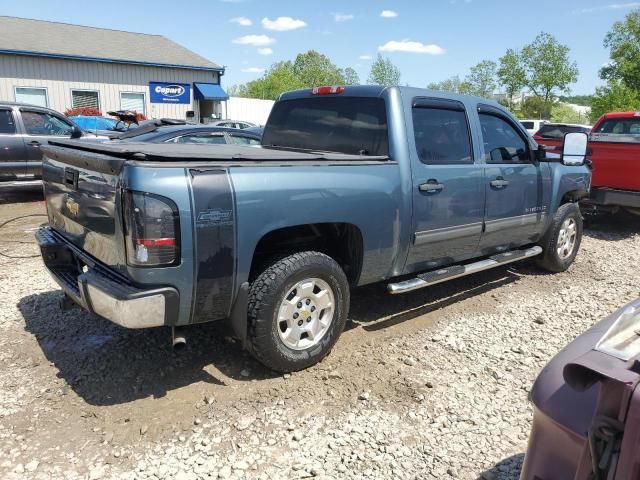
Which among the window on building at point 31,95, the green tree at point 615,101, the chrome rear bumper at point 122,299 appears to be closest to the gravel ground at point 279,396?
the chrome rear bumper at point 122,299

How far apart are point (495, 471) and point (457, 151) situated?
106 inches

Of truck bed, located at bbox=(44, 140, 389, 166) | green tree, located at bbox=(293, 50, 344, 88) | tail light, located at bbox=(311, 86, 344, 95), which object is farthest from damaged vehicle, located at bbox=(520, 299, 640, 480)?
green tree, located at bbox=(293, 50, 344, 88)

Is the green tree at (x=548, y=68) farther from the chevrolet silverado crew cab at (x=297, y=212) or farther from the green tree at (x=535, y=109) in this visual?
the chevrolet silverado crew cab at (x=297, y=212)

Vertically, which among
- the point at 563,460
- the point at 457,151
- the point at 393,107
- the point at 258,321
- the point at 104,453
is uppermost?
the point at 393,107

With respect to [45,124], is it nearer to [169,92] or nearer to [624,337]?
[624,337]

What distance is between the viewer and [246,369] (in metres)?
3.64

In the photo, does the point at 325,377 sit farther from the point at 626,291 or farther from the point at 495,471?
the point at 626,291

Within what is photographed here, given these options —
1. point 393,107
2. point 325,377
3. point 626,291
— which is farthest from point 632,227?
point 325,377

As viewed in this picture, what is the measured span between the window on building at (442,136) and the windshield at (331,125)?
1.07 ft

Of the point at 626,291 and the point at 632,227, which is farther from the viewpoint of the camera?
the point at 632,227

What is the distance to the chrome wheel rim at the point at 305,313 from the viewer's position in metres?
3.44

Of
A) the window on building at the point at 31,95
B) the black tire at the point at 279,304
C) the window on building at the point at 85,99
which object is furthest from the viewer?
the window on building at the point at 85,99

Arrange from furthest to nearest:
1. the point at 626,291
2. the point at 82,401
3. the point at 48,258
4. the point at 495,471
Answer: the point at 626,291 < the point at 48,258 < the point at 82,401 < the point at 495,471

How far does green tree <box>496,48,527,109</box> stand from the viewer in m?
59.0
